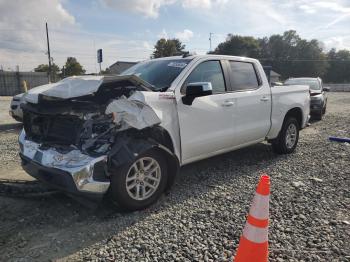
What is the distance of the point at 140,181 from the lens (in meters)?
4.18

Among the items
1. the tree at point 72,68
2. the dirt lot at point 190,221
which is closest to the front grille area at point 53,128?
the dirt lot at point 190,221

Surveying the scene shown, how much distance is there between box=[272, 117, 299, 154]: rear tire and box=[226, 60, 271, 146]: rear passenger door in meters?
0.67

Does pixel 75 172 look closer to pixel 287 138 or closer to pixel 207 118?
pixel 207 118

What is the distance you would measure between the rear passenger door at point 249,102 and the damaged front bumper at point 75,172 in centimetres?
250

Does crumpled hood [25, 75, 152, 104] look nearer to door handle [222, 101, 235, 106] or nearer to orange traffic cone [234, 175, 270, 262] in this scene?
door handle [222, 101, 235, 106]

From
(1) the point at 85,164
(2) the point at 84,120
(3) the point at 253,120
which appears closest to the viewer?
(1) the point at 85,164

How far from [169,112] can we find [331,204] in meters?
2.36

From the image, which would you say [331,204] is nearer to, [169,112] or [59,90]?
[169,112]

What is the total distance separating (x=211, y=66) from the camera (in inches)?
208

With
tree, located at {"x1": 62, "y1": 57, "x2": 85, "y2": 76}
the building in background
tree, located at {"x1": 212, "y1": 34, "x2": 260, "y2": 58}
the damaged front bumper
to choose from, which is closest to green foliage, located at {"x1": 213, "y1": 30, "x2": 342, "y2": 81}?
tree, located at {"x1": 212, "y1": 34, "x2": 260, "y2": 58}

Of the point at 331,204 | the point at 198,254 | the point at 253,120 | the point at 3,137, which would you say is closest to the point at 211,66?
the point at 253,120

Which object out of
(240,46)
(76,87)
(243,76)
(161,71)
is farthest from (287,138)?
(240,46)

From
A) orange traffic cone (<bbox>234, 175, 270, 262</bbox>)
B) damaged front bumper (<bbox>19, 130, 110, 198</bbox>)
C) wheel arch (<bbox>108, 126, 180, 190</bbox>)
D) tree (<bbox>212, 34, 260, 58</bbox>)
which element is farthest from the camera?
tree (<bbox>212, 34, 260, 58</bbox>)

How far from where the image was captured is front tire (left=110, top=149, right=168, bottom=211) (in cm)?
393
